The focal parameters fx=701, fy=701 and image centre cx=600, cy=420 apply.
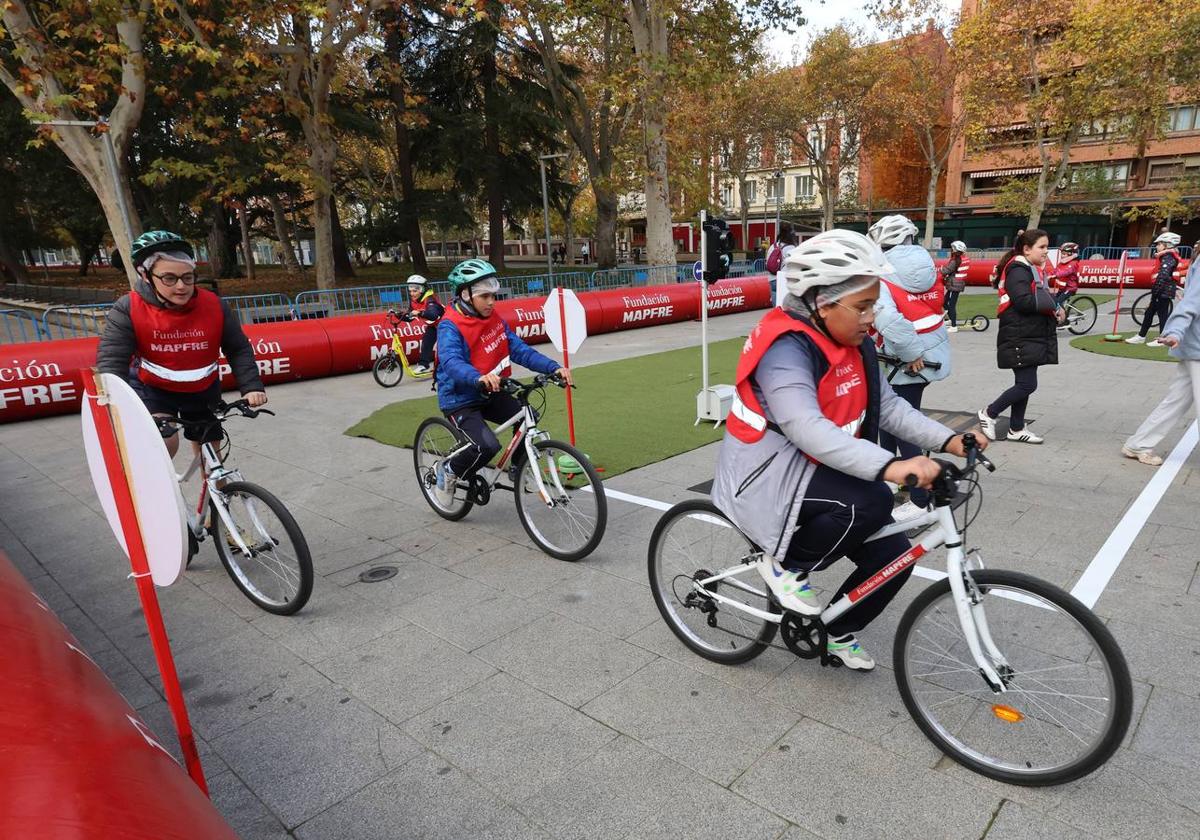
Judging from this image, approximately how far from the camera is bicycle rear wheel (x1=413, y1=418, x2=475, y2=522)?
533cm

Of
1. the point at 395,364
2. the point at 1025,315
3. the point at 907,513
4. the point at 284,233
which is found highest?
the point at 284,233

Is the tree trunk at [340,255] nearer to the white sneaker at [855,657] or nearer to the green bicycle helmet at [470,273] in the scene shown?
the green bicycle helmet at [470,273]

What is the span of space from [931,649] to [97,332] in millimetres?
16745

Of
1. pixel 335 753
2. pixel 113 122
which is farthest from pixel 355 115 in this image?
pixel 335 753

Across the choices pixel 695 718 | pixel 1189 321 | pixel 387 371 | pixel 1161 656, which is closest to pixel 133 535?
pixel 695 718

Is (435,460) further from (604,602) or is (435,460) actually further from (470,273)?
(604,602)

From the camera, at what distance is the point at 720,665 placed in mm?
3473

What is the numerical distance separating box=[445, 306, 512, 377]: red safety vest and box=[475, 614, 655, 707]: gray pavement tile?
185cm

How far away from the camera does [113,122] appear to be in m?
14.7

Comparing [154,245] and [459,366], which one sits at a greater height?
[154,245]

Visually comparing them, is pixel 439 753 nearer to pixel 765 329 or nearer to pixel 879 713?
pixel 879 713

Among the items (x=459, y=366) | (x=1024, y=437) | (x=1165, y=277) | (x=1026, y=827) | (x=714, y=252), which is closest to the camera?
(x=1026, y=827)

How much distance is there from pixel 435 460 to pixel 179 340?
198cm

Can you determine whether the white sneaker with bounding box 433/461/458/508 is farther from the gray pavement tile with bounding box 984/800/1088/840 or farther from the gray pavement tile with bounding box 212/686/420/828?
the gray pavement tile with bounding box 984/800/1088/840
